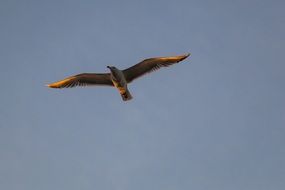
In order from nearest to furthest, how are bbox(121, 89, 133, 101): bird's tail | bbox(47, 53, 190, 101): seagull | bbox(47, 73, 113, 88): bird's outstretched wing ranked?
bbox(121, 89, 133, 101): bird's tail < bbox(47, 53, 190, 101): seagull < bbox(47, 73, 113, 88): bird's outstretched wing

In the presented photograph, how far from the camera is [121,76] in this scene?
3178 centimetres

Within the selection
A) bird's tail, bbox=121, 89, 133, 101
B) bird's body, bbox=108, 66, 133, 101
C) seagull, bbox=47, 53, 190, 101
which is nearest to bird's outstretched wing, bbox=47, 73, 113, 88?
seagull, bbox=47, 53, 190, 101

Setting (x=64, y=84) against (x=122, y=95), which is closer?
(x=122, y=95)

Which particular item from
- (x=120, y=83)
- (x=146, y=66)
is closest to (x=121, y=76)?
(x=120, y=83)

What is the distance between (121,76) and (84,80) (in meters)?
2.59

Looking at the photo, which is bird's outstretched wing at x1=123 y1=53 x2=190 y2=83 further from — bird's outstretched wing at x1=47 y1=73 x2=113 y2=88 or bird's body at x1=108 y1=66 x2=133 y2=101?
bird's outstretched wing at x1=47 y1=73 x2=113 y2=88

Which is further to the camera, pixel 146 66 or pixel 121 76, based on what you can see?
pixel 146 66

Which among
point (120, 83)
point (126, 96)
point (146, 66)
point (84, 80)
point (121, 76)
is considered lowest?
point (126, 96)

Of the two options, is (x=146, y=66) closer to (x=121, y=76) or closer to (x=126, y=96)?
(x=121, y=76)

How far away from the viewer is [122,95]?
31453mm

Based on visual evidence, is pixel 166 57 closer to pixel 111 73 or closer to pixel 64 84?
pixel 111 73

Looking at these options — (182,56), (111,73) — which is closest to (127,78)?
(111,73)

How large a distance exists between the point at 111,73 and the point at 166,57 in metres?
2.97

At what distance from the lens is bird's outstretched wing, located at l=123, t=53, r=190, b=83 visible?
31.9 metres
